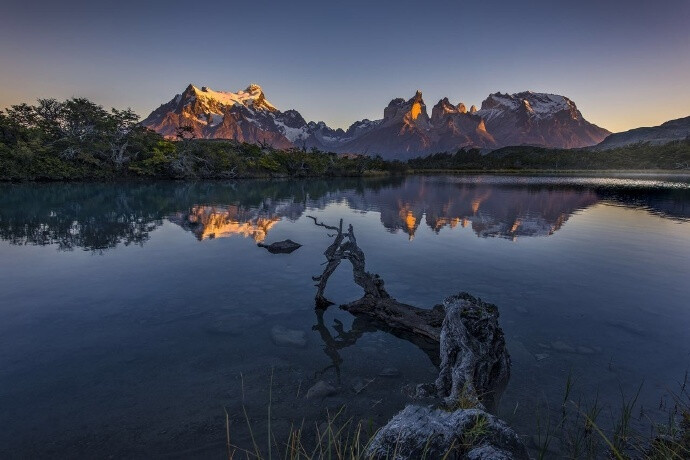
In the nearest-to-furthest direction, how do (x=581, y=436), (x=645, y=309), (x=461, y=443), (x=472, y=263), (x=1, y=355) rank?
(x=461, y=443), (x=581, y=436), (x=1, y=355), (x=645, y=309), (x=472, y=263)

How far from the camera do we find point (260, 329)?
11180 millimetres

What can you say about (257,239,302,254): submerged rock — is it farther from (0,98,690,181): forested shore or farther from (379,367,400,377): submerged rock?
(0,98,690,181): forested shore

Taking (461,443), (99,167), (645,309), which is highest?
(99,167)

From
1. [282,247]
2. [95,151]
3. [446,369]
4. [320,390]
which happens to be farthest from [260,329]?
[95,151]

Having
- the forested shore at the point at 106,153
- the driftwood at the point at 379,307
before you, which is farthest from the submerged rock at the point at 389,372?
the forested shore at the point at 106,153

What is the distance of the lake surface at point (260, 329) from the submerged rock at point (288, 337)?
22 centimetres

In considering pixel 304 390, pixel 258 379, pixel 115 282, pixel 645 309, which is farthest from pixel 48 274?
pixel 645 309

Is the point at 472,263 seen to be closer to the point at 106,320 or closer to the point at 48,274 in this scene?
the point at 106,320

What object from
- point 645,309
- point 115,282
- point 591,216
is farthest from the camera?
point 591,216

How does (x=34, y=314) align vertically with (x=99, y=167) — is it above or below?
below

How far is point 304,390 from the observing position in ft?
26.6

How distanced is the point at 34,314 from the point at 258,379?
9456mm

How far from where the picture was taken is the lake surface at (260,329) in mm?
7172

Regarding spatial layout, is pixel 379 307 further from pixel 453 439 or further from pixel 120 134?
pixel 120 134
